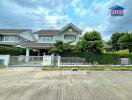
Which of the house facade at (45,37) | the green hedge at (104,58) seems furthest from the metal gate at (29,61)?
the house facade at (45,37)

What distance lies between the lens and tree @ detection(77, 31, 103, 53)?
877 inches

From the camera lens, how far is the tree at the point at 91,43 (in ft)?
73.0

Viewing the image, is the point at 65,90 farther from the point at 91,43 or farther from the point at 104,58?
the point at 104,58

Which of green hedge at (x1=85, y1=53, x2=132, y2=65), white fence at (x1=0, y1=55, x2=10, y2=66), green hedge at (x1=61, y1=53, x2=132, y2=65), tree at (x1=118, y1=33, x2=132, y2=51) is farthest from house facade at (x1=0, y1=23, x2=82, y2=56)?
tree at (x1=118, y1=33, x2=132, y2=51)

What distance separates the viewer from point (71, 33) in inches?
1238

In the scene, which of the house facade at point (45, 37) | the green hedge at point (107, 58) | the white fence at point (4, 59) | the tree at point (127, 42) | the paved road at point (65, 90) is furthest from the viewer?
the tree at point (127, 42)

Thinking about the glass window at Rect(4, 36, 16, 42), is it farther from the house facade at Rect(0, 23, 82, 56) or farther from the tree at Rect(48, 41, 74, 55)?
the tree at Rect(48, 41, 74, 55)

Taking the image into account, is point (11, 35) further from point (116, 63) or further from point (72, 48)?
point (116, 63)

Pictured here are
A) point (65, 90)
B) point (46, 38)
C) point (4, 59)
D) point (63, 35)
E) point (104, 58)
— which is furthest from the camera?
point (46, 38)

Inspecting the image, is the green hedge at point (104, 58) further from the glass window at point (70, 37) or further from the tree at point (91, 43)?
the glass window at point (70, 37)

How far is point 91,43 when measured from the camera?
72.6ft

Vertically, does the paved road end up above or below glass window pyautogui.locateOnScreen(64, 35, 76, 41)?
below

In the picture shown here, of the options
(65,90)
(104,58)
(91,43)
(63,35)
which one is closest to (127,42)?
(63,35)

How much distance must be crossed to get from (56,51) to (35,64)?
3.73 m
